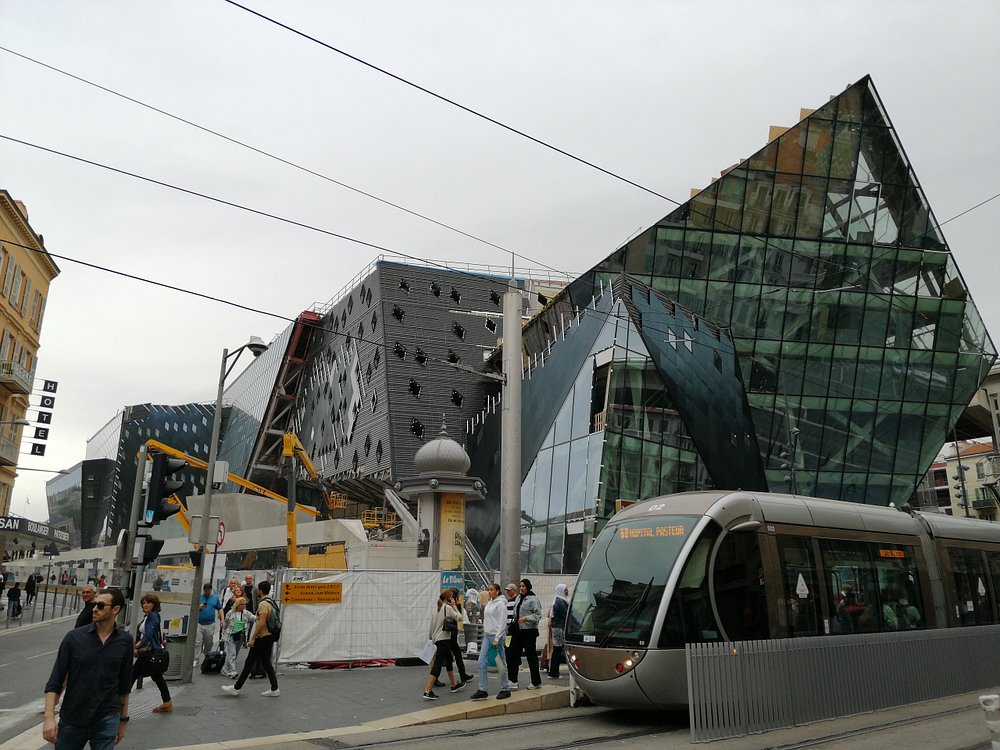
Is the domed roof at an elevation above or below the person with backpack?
above

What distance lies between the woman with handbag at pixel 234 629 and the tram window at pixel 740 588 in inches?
374

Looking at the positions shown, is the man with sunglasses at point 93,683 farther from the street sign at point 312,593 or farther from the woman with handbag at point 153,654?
the street sign at point 312,593

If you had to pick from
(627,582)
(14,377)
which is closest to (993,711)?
(627,582)

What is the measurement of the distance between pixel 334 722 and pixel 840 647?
23.7ft

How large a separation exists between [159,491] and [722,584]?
9.12 metres

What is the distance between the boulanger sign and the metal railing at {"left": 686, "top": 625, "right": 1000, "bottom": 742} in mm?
36536

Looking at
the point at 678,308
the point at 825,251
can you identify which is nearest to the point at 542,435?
the point at 678,308

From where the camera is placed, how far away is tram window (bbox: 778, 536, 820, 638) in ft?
39.7

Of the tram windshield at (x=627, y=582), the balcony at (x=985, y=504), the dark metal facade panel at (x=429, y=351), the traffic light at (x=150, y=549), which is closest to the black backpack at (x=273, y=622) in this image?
the traffic light at (x=150, y=549)

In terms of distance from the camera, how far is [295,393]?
73938 millimetres

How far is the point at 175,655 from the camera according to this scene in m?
15.4

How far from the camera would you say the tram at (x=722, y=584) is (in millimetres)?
10922

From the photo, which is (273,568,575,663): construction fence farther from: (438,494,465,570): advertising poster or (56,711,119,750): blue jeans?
(56,711,119,750): blue jeans

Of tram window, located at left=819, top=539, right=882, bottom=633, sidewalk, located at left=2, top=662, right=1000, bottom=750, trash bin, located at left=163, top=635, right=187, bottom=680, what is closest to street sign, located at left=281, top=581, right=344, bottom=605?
trash bin, located at left=163, top=635, right=187, bottom=680
